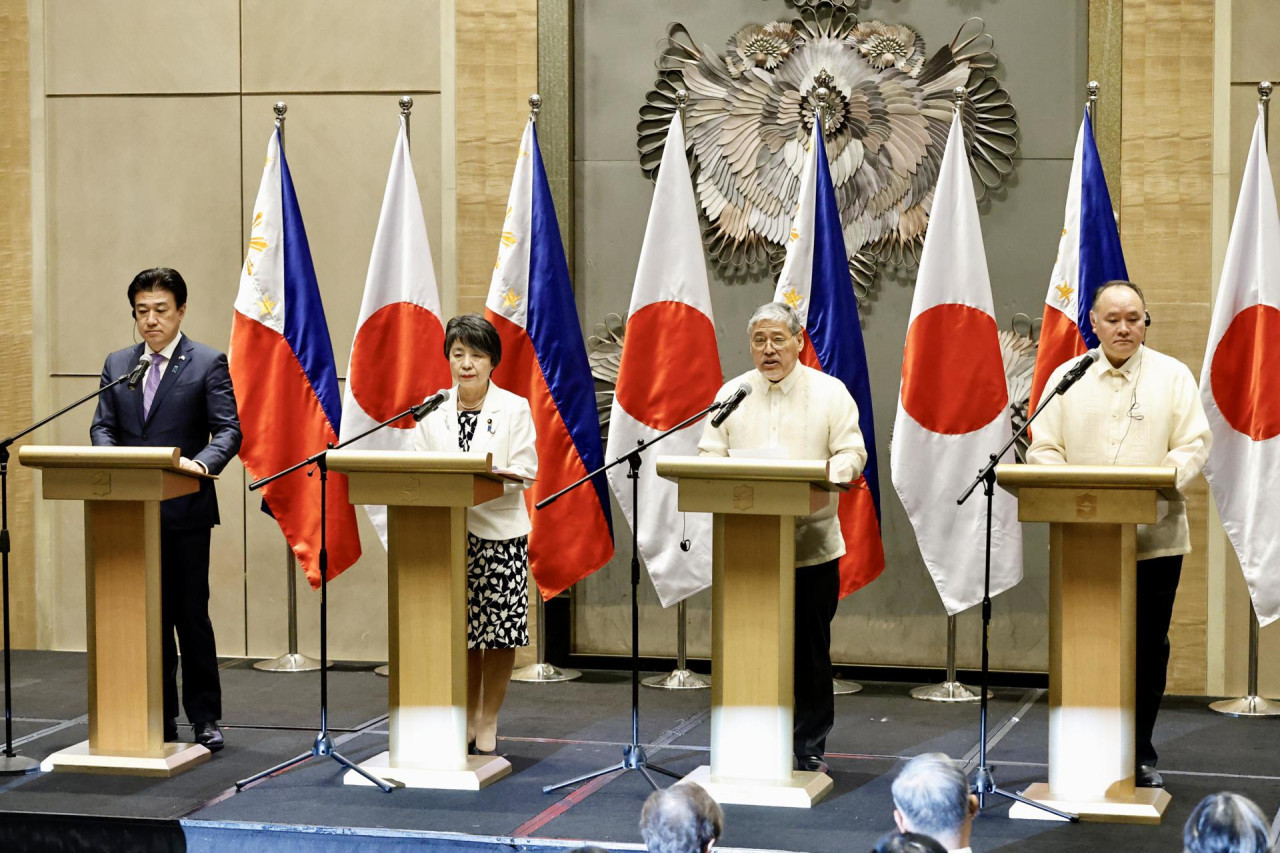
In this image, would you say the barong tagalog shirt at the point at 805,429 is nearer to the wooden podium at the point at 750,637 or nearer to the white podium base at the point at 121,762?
the wooden podium at the point at 750,637

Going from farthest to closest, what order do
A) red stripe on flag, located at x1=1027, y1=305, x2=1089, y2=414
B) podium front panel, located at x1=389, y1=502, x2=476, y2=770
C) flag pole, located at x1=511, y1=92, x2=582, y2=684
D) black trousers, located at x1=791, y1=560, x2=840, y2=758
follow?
flag pole, located at x1=511, y1=92, x2=582, y2=684
red stripe on flag, located at x1=1027, y1=305, x2=1089, y2=414
black trousers, located at x1=791, y1=560, x2=840, y2=758
podium front panel, located at x1=389, y1=502, x2=476, y2=770

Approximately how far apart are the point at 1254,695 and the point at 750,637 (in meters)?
2.56

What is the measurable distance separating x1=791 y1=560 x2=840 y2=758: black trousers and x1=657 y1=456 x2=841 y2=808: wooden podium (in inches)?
11.4

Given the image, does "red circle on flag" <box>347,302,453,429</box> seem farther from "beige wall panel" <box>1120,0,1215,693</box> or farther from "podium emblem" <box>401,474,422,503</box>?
"beige wall panel" <box>1120,0,1215,693</box>

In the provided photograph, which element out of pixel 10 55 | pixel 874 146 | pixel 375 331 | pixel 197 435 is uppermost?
pixel 10 55

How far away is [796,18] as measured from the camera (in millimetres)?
6539

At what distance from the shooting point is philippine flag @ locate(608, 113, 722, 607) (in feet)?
19.9

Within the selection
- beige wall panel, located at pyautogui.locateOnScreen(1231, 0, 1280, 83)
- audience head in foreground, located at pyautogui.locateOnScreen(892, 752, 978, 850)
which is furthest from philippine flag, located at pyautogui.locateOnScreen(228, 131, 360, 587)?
audience head in foreground, located at pyautogui.locateOnScreen(892, 752, 978, 850)

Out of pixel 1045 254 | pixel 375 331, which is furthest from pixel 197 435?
pixel 1045 254

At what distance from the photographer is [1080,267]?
5734mm

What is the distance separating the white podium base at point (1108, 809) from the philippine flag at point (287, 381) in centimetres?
302

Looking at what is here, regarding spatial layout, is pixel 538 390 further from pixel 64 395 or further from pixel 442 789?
pixel 64 395

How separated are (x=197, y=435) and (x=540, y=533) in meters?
1.43

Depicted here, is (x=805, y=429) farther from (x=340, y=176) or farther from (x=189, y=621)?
(x=340, y=176)
